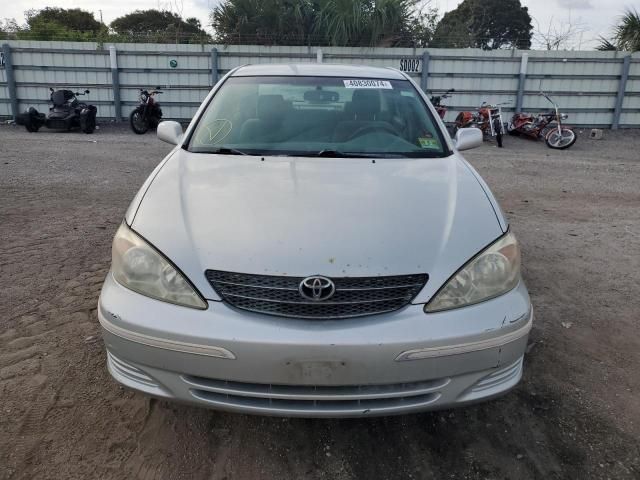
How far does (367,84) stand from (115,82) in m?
12.0

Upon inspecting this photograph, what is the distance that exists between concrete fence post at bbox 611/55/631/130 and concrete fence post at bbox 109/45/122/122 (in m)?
13.2

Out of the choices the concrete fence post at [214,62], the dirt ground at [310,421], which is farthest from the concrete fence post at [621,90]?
the dirt ground at [310,421]

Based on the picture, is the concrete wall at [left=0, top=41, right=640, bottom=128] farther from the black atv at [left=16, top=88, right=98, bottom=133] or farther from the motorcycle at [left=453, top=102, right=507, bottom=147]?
the black atv at [left=16, top=88, right=98, bottom=133]

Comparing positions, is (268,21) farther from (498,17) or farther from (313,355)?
(498,17)

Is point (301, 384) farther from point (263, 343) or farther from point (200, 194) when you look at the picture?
point (200, 194)

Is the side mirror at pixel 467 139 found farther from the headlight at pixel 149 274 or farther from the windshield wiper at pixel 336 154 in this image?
the headlight at pixel 149 274

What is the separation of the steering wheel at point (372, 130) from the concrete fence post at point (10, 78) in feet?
42.8

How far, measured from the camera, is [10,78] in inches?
522

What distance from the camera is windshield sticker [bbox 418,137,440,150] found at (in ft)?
9.38

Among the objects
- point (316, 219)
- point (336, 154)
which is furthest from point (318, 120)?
point (316, 219)

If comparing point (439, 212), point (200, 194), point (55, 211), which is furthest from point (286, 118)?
point (55, 211)

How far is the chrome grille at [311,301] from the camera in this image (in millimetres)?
1727

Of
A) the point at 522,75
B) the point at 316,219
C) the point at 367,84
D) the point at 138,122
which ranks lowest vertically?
the point at 138,122

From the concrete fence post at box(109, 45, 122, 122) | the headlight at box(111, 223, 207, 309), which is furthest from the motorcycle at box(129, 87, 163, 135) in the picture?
the headlight at box(111, 223, 207, 309)
